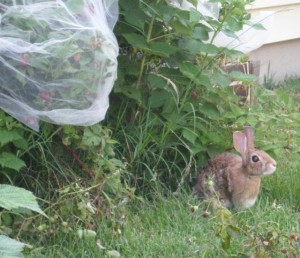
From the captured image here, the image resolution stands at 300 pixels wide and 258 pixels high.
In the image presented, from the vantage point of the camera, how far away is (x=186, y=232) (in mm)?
3783

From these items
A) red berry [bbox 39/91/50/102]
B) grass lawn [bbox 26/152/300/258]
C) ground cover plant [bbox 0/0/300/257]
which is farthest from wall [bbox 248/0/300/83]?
red berry [bbox 39/91/50/102]

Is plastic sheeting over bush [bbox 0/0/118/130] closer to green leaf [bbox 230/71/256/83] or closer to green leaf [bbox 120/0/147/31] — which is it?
green leaf [bbox 120/0/147/31]

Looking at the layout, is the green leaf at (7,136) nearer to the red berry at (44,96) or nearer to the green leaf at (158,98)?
the red berry at (44,96)

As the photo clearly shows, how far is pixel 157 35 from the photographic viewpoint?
14.2 ft

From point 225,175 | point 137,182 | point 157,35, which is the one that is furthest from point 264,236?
point 157,35

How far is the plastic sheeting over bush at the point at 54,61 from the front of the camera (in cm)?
343

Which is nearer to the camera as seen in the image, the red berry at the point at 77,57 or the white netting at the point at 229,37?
the red berry at the point at 77,57

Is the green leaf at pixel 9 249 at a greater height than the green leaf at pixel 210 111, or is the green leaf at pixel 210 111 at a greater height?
the green leaf at pixel 9 249

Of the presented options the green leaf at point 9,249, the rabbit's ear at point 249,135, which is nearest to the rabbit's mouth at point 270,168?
the rabbit's ear at point 249,135

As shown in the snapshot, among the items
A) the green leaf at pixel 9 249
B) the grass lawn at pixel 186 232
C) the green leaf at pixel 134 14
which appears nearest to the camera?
the green leaf at pixel 9 249

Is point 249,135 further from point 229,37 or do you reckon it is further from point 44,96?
point 44,96

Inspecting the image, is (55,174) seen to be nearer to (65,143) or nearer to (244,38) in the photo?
(65,143)

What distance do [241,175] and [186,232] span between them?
0.51 m

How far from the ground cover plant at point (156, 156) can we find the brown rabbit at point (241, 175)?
96 millimetres
